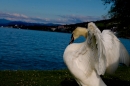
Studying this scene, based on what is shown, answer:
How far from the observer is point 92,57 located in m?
9.40

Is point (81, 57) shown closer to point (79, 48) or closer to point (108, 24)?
point (79, 48)

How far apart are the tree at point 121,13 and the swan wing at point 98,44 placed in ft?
15.3

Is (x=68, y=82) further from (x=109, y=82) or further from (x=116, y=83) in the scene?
(x=116, y=83)

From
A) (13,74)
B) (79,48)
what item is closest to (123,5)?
(79,48)

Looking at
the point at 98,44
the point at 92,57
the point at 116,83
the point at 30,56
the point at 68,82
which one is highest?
the point at 98,44

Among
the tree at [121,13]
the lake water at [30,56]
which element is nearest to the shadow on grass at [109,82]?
the tree at [121,13]

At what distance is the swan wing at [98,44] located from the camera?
26.6 ft

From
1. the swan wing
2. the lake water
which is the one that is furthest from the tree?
the lake water

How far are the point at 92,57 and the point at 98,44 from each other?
1.18 m

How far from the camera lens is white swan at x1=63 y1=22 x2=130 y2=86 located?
28.0 ft

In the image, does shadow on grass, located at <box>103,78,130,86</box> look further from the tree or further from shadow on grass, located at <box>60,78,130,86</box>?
the tree

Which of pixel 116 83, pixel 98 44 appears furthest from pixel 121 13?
pixel 98 44

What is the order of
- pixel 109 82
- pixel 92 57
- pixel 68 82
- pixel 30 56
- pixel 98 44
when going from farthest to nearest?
pixel 30 56 → pixel 109 82 → pixel 68 82 → pixel 92 57 → pixel 98 44

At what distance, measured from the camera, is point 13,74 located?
15.0 meters
